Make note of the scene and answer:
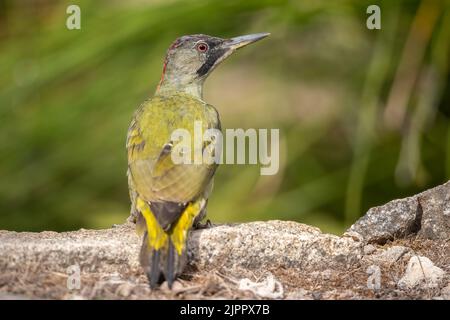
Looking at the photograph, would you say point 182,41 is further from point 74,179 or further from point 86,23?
point 74,179

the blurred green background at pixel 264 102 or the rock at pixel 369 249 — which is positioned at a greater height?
the blurred green background at pixel 264 102

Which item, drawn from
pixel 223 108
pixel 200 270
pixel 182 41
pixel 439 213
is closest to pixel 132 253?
pixel 200 270

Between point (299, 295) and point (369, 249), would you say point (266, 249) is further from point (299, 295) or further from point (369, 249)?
point (369, 249)

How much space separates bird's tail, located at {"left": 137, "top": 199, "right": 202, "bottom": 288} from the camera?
4.17 m

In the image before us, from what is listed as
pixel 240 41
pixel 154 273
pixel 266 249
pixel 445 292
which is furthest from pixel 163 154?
pixel 445 292

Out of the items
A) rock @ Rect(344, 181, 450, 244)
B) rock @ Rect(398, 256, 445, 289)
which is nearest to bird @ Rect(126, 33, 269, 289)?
rock @ Rect(344, 181, 450, 244)

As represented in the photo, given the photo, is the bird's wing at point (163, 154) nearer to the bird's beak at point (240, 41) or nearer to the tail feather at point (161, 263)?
the tail feather at point (161, 263)

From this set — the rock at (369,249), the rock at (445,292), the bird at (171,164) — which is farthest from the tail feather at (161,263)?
the rock at (445,292)

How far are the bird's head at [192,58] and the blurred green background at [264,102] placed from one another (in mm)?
124

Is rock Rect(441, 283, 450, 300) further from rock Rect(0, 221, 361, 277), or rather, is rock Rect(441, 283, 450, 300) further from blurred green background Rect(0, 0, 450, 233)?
blurred green background Rect(0, 0, 450, 233)

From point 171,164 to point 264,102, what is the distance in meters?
2.82

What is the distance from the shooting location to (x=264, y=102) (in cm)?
756

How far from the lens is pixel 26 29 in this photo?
648 centimetres

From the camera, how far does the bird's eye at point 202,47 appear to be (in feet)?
19.8
